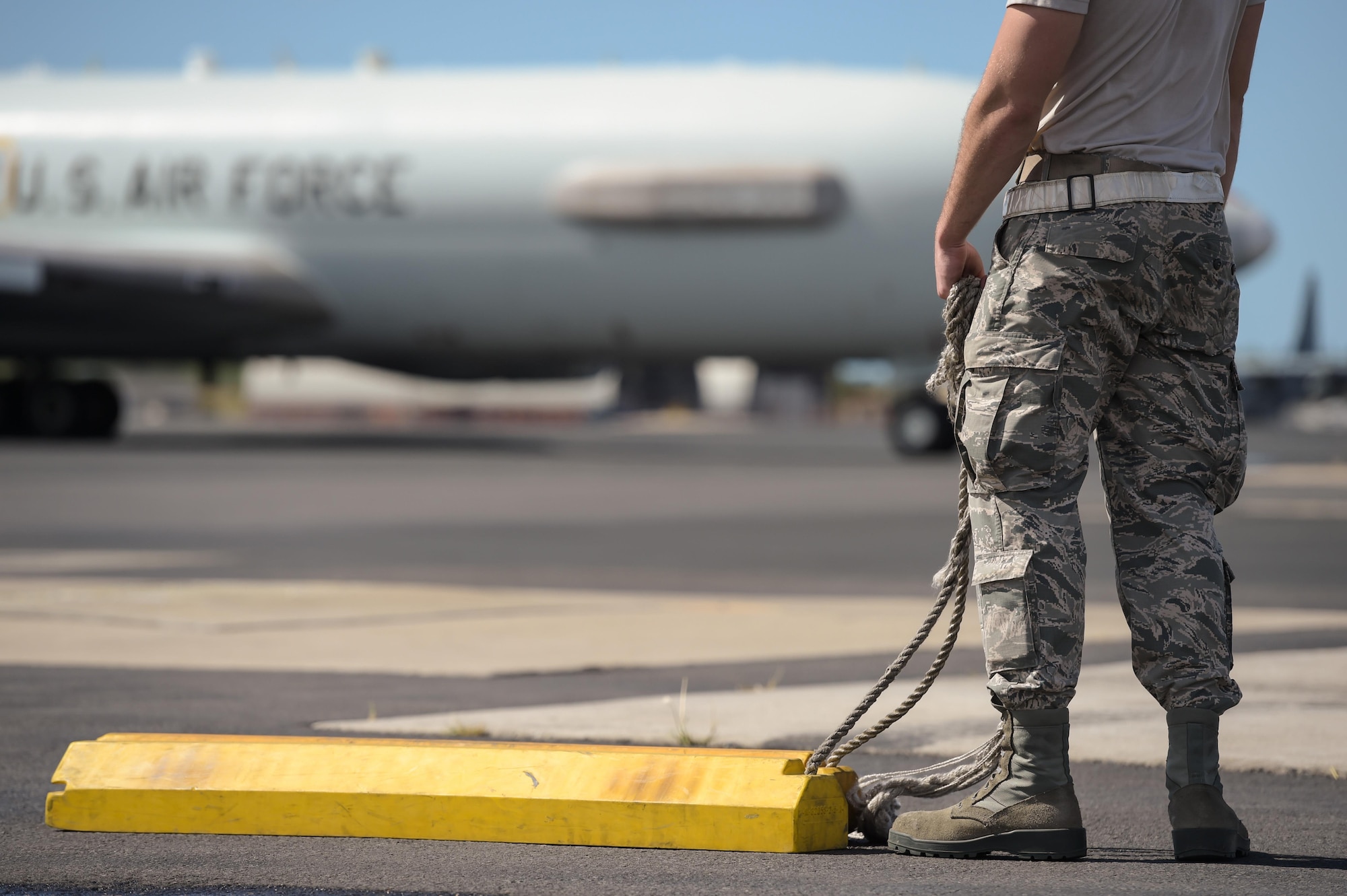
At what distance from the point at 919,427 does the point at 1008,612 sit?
18.5 m

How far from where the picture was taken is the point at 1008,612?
10.4 feet

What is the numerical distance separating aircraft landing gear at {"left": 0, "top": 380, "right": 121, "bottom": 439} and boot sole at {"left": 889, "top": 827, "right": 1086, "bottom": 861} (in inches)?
925

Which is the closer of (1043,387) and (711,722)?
(1043,387)

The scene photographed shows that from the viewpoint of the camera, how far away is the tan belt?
3244 mm

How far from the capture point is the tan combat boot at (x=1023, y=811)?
3.15 m

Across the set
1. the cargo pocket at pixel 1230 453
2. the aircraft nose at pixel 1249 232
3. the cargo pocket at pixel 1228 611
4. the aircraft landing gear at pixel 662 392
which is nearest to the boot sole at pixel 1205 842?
the cargo pocket at pixel 1228 611

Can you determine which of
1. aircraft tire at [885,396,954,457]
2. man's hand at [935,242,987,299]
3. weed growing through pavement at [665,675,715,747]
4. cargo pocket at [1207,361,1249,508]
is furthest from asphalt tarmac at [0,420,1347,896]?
man's hand at [935,242,987,299]

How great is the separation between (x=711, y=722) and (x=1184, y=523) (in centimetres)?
158

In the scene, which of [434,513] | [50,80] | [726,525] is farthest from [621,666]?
[50,80]

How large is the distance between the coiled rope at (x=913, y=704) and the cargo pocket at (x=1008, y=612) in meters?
0.09

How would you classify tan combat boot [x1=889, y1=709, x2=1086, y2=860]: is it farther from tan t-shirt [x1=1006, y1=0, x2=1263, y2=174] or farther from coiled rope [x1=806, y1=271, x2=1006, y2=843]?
tan t-shirt [x1=1006, y1=0, x2=1263, y2=174]

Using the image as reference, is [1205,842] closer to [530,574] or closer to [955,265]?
[955,265]

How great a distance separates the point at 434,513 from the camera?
1291 centimetres

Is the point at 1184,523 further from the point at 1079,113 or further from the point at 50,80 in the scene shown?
the point at 50,80
